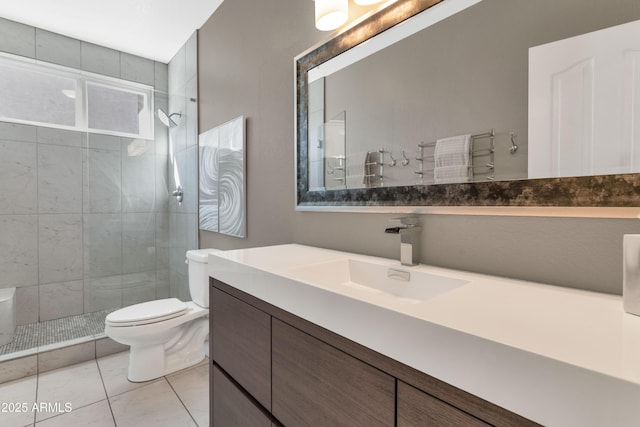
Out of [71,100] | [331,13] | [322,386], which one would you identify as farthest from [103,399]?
[71,100]

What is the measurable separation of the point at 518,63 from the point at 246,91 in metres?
1.61

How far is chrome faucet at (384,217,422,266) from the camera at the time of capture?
103cm

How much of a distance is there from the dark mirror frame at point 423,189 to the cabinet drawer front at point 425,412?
22.7 inches

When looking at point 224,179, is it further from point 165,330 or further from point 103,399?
point 103,399

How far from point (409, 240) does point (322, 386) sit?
0.53 meters

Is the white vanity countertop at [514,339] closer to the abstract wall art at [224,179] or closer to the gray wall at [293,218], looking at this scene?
the gray wall at [293,218]

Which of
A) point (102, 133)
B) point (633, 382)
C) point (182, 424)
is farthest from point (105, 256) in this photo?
point (633, 382)

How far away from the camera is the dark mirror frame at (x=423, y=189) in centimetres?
72

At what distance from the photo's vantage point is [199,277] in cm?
215

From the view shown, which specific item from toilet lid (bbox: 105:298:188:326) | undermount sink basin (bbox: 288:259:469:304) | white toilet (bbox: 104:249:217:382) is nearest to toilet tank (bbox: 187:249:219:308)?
white toilet (bbox: 104:249:217:382)

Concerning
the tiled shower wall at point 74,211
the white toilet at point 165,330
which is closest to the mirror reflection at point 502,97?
the white toilet at point 165,330

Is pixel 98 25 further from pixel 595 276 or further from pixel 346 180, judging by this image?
pixel 595 276

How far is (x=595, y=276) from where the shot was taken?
29.0 inches

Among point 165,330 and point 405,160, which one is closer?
point 405,160
